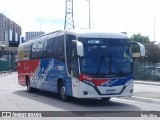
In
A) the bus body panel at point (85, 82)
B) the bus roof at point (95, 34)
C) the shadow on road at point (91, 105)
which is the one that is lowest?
the shadow on road at point (91, 105)

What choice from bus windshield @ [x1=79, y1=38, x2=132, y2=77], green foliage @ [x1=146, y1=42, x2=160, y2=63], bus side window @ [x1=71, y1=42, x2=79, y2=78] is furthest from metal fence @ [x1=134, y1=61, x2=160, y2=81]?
bus side window @ [x1=71, y1=42, x2=79, y2=78]

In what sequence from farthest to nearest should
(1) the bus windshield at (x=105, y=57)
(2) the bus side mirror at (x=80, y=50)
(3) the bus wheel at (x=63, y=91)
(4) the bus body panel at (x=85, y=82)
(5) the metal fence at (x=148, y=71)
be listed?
1. (5) the metal fence at (x=148, y=71)
2. (3) the bus wheel at (x=63, y=91)
3. (1) the bus windshield at (x=105, y=57)
4. (4) the bus body panel at (x=85, y=82)
5. (2) the bus side mirror at (x=80, y=50)

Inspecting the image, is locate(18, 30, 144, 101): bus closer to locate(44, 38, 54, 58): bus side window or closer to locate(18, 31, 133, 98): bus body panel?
locate(18, 31, 133, 98): bus body panel

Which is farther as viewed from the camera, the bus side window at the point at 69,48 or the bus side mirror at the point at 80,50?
the bus side window at the point at 69,48

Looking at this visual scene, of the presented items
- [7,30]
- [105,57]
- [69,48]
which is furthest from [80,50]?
[7,30]

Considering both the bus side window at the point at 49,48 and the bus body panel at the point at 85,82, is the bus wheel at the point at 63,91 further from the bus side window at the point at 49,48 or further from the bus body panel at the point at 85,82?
the bus side window at the point at 49,48

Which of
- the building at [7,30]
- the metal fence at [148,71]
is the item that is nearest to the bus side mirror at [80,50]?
the metal fence at [148,71]

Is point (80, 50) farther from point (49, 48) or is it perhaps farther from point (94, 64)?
point (49, 48)

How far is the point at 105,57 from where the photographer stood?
56.4ft

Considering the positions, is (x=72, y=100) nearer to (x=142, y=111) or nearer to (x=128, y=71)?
(x=128, y=71)

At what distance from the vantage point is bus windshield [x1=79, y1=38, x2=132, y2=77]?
17.0 meters

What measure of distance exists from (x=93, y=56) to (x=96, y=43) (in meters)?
0.61

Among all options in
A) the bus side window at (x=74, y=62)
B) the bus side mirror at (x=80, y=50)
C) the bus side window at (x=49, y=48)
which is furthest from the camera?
the bus side window at (x=49, y=48)

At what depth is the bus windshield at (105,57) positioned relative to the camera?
1698cm
